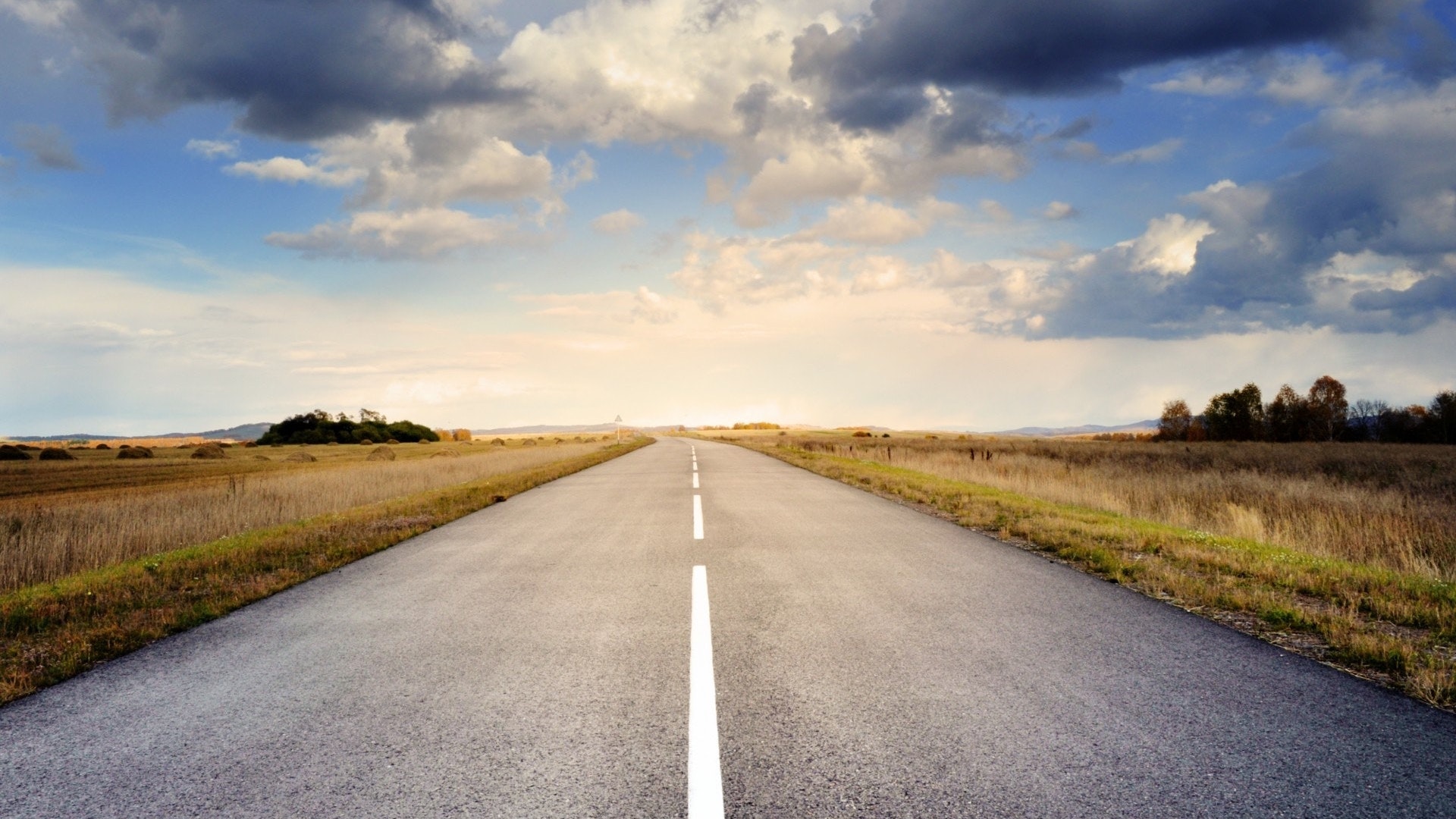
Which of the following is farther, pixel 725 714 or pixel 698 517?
pixel 698 517

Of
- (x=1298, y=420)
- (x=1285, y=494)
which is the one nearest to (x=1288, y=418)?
(x=1298, y=420)

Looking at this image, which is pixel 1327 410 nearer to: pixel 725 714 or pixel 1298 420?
pixel 1298 420

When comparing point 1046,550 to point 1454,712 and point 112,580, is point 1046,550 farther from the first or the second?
point 112,580

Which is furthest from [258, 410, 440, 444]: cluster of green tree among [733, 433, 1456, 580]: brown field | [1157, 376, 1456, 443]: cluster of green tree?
[1157, 376, 1456, 443]: cluster of green tree

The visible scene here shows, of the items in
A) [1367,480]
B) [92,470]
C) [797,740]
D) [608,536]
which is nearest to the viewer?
[797,740]

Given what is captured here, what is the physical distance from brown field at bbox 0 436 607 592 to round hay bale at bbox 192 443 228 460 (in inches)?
278

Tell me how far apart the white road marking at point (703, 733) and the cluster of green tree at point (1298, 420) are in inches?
3351

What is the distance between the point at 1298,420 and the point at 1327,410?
2.90 metres

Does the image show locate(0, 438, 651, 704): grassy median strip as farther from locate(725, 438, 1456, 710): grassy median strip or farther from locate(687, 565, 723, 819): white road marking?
locate(725, 438, 1456, 710): grassy median strip

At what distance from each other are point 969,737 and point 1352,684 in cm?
303

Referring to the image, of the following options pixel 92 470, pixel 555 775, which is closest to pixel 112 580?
pixel 555 775

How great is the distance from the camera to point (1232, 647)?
5301mm

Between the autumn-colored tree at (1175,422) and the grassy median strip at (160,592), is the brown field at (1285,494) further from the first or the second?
the autumn-colored tree at (1175,422)

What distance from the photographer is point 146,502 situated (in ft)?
50.2
